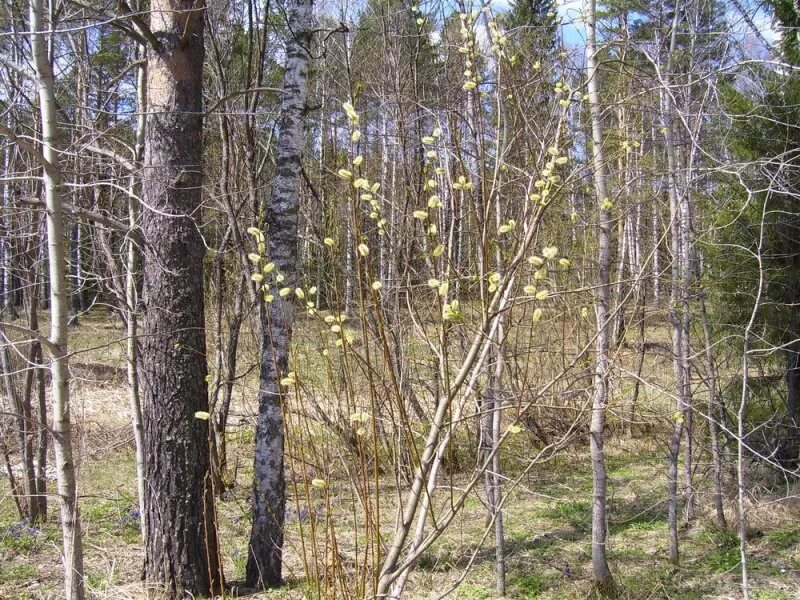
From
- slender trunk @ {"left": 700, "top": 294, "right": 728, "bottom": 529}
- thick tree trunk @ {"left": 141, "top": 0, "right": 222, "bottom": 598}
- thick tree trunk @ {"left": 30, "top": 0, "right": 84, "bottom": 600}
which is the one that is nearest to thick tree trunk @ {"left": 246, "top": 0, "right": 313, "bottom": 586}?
thick tree trunk @ {"left": 141, "top": 0, "right": 222, "bottom": 598}

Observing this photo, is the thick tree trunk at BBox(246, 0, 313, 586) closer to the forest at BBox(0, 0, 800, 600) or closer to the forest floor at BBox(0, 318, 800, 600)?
the forest at BBox(0, 0, 800, 600)

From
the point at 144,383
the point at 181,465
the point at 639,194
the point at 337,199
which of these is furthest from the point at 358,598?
the point at 337,199

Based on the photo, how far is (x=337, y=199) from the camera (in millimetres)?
7945

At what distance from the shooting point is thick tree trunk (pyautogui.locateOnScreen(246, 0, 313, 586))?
4703 millimetres

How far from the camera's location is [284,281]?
4.81 m

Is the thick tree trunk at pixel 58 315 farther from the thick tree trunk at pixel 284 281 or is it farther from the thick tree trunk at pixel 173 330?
the thick tree trunk at pixel 284 281

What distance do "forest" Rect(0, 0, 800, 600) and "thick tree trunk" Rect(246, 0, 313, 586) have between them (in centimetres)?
2

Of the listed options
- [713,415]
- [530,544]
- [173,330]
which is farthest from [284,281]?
[713,415]

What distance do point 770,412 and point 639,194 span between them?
3124 millimetres

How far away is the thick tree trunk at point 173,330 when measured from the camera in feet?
14.2

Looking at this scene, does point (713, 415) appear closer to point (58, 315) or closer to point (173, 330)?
point (173, 330)

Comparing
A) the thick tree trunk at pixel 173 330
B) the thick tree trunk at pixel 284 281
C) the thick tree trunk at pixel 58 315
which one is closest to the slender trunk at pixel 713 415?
the thick tree trunk at pixel 284 281

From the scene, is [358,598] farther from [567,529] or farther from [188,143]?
[567,529]

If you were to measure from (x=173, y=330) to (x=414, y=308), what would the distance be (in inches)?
77.3
